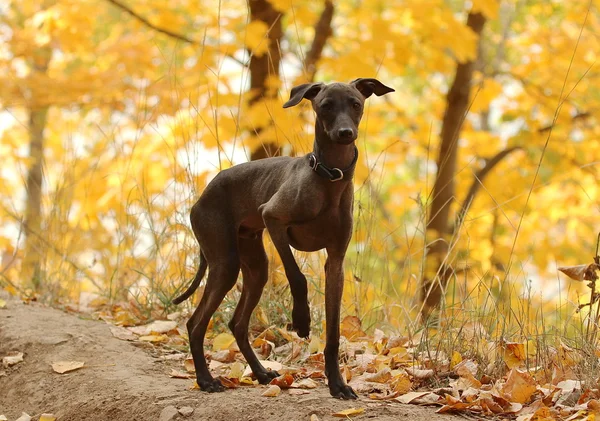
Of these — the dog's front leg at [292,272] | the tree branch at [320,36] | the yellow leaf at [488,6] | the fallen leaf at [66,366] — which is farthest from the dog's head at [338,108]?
the tree branch at [320,36]

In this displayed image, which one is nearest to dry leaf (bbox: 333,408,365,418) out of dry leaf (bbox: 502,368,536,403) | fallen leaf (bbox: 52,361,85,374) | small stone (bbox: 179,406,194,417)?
small stone (bbox: 179,406,194,417)

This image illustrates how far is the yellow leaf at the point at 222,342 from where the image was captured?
4180mm

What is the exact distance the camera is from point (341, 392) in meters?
3.08

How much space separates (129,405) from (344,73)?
4.91 meters

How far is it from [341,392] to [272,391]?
0.30m

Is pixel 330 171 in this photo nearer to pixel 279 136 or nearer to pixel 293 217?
pixel 293 217

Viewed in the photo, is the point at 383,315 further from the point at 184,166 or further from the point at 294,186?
the point at 294,186

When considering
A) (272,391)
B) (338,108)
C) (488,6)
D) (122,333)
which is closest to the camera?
(338,108)

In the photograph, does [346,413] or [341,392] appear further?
[341,392]

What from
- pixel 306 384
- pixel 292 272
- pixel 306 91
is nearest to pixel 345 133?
pixel 306 91

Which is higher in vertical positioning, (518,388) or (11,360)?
(11,360)

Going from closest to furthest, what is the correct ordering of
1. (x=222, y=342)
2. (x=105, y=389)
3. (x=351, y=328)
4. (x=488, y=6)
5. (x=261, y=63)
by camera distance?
1. (x=105, y=389)
2. (x=222, y=342)
3. (x=351, y=328)
4. (x=261, y=63)
5. (x=488, y=6)

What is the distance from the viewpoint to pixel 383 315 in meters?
4.84

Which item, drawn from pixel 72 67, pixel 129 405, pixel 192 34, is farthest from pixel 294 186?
pixel 72 67
